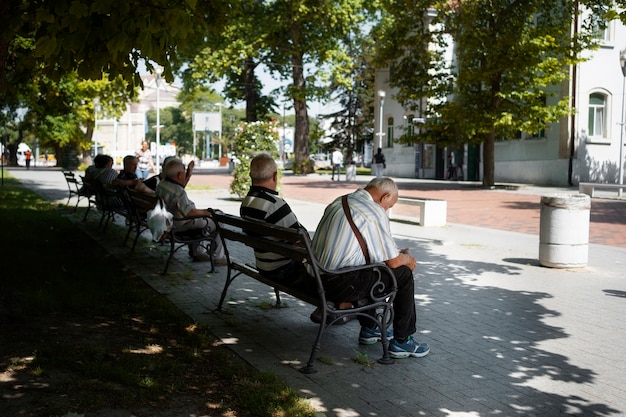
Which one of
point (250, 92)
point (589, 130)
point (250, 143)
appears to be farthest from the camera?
point (250, 92)

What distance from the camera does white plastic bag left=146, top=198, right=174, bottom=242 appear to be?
8742 millimetres

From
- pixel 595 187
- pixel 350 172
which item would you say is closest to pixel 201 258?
pixel 595 187

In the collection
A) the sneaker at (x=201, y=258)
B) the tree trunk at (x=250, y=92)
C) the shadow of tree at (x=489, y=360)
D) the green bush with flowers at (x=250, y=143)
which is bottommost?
the shadow of tree at (x=489, y=360)

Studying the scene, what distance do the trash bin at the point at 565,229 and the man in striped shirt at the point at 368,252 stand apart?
496 centimetres

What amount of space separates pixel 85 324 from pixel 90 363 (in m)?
1.21

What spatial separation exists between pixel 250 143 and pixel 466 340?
15.1 metres

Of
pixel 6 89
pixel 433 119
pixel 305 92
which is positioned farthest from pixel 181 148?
pixel 6 89

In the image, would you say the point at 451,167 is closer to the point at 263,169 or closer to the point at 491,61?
the point at 491,61

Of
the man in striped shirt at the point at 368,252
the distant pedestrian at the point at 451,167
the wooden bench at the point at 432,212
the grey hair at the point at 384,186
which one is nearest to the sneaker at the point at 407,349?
the man in striped shirt at the point at 368,252

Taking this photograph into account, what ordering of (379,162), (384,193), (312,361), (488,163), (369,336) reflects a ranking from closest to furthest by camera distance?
1. (312,361)
2. (384,193)
3. (369,336)
4. (488,163)
5. (379,162)

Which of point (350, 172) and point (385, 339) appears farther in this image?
point (350, 172)

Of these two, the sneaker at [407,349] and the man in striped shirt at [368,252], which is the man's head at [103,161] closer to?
the man in striped shirt at [368,252]

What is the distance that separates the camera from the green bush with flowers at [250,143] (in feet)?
66.8

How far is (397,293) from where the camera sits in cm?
536
